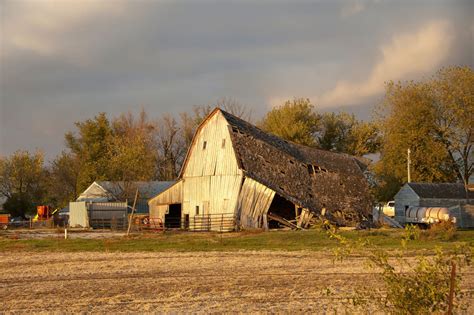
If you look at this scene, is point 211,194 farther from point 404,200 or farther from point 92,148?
point 92,148

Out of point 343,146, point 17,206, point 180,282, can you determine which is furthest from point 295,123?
point 180,282

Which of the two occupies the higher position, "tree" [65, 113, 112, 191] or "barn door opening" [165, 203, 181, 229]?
"tree" [65, 113, 112, 191]

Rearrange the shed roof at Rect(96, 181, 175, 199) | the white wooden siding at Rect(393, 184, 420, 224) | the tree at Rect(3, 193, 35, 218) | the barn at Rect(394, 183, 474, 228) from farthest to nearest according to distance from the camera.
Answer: the tree at Rect(3, 193, 35, 218)
the shed roof at Rect(96, 181, 175, 199)
the white wooden siding at Rect(393, 184, 420, 224)
the barn at Rect(394, 183, 474, 228)

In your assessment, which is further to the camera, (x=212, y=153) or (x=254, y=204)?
(x=212, y=153)

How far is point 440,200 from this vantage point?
58250 mm

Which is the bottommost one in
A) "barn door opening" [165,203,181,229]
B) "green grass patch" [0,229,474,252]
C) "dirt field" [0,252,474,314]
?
"dirt field" [0,252,474,314]

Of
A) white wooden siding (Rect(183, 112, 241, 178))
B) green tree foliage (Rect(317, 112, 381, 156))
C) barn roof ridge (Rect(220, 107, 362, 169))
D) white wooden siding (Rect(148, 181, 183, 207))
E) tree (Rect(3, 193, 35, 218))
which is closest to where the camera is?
white wooden siding (Rect(183, 112, 241, 178))

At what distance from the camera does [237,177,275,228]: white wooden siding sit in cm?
4531

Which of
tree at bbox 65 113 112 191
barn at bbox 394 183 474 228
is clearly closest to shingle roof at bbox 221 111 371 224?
barn at bbox 394 183 474 228

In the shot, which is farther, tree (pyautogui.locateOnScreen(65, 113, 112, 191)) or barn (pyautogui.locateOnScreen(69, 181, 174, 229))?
tree (pyautogui.locateOnScreen(65, 113, 112, 191))

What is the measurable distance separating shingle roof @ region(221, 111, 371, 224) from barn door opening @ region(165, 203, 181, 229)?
940 cm

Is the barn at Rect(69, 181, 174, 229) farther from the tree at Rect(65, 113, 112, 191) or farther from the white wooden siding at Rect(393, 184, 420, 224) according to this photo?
the white wooden siding at Rect(393, 184, 420, 224)

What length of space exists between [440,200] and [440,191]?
1.10m

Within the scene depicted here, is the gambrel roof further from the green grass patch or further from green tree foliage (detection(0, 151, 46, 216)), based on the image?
green tree foliage (detection(0, 151, 46, 216))
